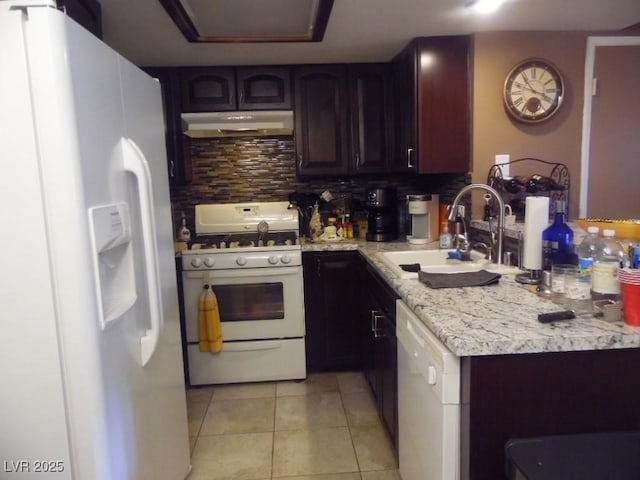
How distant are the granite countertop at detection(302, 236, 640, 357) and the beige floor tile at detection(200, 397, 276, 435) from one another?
4.09 ft

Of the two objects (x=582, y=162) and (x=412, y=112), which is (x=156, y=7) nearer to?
(x=412, y=112)

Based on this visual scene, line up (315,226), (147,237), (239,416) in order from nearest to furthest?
(147,237), (239,416), (315,226)

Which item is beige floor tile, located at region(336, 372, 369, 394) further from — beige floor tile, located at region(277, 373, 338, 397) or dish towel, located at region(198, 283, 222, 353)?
dish towel, located at region(198, 283, 222, 353)

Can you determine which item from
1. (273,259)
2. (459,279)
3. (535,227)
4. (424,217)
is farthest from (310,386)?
(535,227)

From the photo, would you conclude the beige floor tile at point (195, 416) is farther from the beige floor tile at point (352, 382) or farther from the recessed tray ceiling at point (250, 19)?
the recessed tray ceiling at point (250, 19)

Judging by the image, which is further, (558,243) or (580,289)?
(558,243)

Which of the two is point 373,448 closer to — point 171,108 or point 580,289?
point 580,289

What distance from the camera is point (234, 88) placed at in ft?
9.48

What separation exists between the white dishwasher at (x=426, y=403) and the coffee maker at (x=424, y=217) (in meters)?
1.21

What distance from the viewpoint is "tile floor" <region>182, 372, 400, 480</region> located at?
6.44ft

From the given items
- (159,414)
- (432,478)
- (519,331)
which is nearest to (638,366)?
(519,331)

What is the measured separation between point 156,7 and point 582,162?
91.7 inches

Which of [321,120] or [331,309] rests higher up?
[321,120]

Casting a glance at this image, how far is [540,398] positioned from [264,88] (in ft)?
8.21
